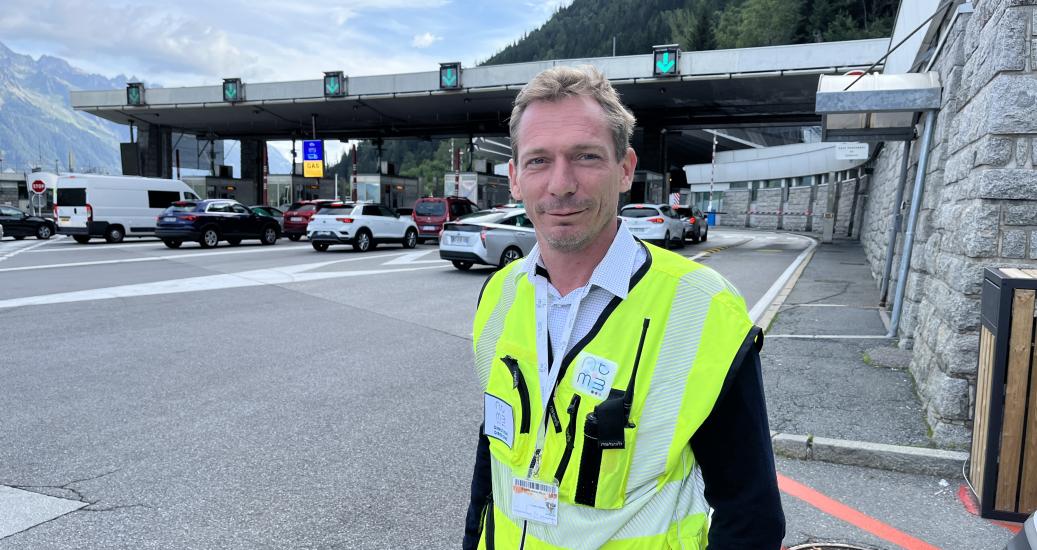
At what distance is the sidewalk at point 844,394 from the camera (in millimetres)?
4211

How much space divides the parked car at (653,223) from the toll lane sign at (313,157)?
22475mm

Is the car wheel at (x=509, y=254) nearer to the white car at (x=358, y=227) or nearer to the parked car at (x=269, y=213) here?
the white car at (x=358, y=227)

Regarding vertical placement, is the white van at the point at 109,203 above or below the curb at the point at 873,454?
above

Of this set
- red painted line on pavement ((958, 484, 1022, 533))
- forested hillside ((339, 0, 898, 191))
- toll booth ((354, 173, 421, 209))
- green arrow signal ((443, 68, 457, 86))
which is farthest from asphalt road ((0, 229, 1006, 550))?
forested hillside ((339, 0, 898, 191))

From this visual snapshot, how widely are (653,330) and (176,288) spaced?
1196 centimetres

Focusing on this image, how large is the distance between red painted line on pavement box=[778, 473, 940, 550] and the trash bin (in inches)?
24.2

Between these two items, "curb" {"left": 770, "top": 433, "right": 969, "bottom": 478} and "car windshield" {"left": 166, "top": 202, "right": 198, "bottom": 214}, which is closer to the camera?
"curb" {"left": 770, "top": 433, "right": 969, "bottom": 478}

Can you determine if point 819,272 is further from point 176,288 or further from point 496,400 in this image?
point 496,400

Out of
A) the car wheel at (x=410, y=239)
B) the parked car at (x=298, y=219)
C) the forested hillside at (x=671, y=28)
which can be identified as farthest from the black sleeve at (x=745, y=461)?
the forested hillside at (x=671, y=28)

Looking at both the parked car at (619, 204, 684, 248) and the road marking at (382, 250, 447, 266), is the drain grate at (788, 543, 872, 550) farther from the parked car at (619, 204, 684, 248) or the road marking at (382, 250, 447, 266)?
the parked car at (619, 204, 684, 248)

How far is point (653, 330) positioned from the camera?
133cm

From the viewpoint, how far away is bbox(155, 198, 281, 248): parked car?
2088cm

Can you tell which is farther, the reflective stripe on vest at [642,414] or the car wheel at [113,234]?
the car wheel at [113,234]

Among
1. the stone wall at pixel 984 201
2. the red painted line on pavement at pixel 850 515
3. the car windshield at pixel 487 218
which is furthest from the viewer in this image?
the car windshield at pixel 487 218
